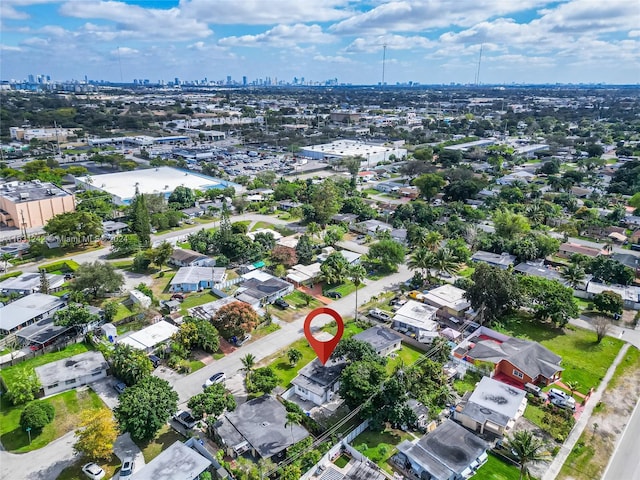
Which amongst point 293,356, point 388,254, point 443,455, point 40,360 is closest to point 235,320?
point 293,356

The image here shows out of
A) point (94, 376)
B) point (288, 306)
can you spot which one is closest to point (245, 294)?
point (288, 306)

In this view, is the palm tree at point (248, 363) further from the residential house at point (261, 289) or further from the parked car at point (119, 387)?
the residential house at point (261, 289)

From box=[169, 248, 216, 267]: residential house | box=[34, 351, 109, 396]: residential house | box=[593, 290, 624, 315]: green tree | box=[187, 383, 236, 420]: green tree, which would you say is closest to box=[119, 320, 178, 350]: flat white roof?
box=[34, 351, 109, 396]: residential house

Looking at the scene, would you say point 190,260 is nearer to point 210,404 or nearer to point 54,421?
point 54,421

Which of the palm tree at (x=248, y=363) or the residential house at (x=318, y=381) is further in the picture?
the palm tree at (x=248, y=363)

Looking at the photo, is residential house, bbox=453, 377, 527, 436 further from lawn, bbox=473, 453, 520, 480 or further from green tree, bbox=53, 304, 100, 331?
green tree, bbox=53, 304, 100, 331

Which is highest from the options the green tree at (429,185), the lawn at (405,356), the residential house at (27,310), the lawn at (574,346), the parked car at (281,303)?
the green tree at (429,185)

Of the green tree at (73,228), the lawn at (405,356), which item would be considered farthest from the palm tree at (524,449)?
the green tree at (73,228)

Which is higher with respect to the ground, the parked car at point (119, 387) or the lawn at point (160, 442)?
the parked car at point (119, 387)
